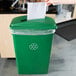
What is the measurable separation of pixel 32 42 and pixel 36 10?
15.9 inches

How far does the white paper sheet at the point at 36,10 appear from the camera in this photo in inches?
65.6

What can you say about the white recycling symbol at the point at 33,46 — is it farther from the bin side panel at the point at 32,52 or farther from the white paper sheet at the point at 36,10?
the white paper sheet at the point at 36,10

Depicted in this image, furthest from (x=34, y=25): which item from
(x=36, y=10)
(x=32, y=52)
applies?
(x=32, y=52)

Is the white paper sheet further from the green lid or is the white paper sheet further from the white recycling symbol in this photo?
the white recycling symbol

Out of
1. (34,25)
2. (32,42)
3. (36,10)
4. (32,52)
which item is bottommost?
(32,52)

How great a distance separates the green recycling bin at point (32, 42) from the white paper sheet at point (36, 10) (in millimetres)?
57

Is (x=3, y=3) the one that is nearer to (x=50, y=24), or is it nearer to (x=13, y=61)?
(x=50, y=24)

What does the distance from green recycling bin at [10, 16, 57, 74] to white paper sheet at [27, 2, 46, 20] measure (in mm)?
57

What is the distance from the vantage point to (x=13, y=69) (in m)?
2.16

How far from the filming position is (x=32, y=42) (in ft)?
5.73

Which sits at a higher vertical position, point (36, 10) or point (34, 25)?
point (36, 10)

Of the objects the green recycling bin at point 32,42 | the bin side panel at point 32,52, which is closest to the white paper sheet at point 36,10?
the green recycling bin at point 32,42

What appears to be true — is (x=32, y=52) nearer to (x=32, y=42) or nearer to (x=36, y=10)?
(x=32, y=42)

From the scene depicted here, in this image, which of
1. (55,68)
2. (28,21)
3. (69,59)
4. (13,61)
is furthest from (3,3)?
(69,59)
